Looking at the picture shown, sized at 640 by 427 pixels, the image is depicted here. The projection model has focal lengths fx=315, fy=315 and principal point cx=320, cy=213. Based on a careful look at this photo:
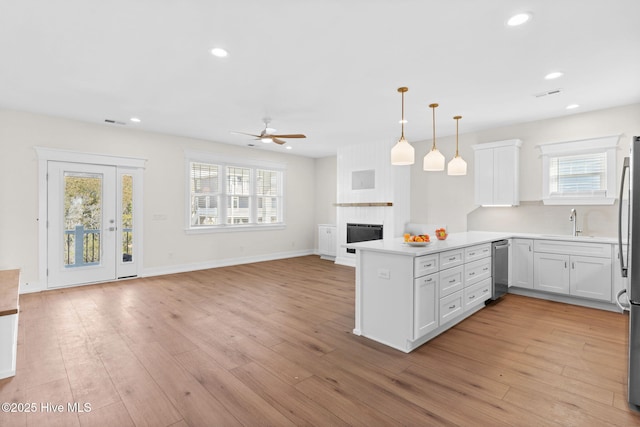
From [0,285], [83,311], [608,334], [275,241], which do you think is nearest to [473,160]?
[608,334]

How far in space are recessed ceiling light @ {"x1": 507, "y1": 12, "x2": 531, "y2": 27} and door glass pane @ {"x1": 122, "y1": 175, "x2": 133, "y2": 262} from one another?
20.0ft

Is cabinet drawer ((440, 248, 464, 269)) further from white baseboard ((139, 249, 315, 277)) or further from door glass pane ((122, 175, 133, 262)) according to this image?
door glass pane ((122, 175, 133, 262))

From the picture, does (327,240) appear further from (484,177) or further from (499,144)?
(499,144)

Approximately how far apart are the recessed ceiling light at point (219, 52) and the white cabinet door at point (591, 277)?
5032mm

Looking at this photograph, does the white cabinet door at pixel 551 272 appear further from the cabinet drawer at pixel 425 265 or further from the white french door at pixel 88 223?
the white french door at pixel 88 223

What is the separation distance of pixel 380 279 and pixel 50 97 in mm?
4838

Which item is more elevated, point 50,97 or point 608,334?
point 50,97

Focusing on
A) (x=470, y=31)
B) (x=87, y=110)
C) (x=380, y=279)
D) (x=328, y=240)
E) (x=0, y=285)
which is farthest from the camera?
(x=328, y=240)

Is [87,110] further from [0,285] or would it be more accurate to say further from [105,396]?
[105,396]

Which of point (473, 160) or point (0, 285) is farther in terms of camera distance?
point (473, 160)

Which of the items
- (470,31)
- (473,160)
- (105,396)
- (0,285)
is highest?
Result: (470,31)

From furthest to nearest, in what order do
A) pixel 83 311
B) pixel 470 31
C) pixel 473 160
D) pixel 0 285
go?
1. pixel 473 160
2. pixel 83 311
3. pixel 0 285
4. pixel 470 31


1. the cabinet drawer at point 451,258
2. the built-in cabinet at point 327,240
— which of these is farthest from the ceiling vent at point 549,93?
the built-in cabinet at point 327,240

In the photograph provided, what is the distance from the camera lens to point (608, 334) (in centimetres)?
333
